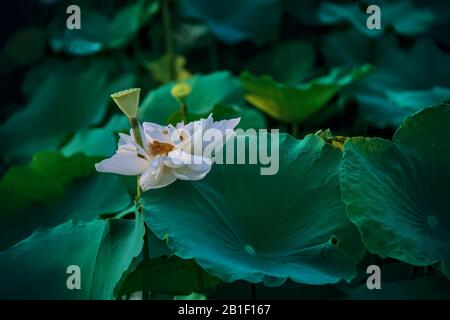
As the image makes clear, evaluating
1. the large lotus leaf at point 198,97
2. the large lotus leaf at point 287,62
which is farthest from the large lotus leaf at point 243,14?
the large lotus leaf at point 198,97

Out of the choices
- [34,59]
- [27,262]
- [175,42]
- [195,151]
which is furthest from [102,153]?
[34,59]

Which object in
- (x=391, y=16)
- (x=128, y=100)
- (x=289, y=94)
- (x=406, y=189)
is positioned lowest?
(x=406, y=189)

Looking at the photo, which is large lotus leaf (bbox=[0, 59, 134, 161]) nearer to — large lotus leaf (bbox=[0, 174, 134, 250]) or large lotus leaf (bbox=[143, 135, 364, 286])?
large lotus leaf (bbox=[0, 174, 134, 250])

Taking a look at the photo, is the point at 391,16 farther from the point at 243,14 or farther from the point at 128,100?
the point at 128,100

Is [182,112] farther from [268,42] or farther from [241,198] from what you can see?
[268,42]

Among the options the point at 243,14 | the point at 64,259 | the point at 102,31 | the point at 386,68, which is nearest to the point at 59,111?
the point at 102,31

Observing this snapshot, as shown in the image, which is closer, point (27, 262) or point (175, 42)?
point (27, 262)

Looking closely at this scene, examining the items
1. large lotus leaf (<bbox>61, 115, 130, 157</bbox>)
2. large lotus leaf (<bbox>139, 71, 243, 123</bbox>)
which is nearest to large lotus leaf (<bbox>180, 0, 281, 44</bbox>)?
large lotus leaf (<bbox>139, 71, 243, 123</bbox>)
